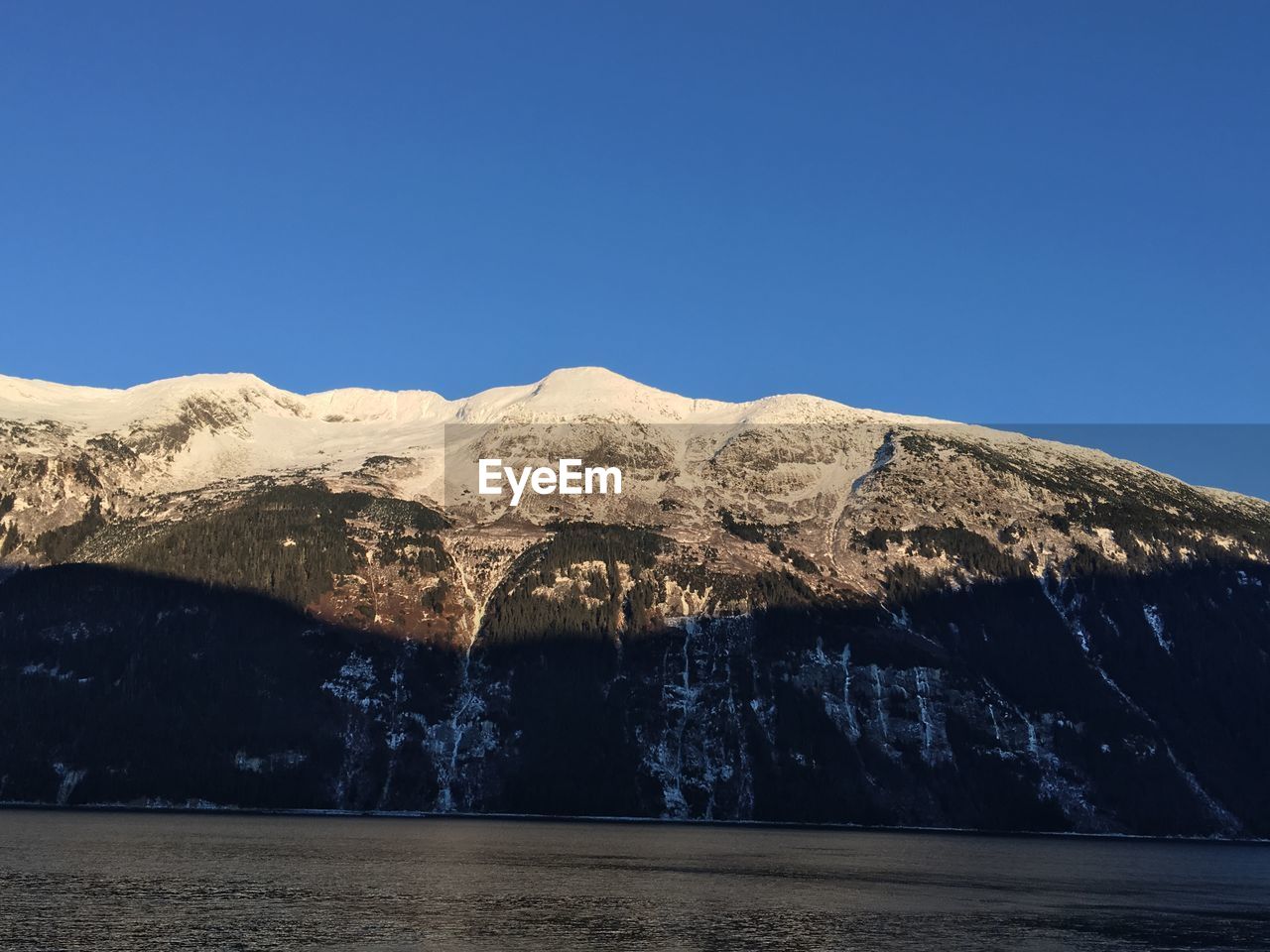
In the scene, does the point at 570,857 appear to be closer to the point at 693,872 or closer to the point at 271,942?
the point at 693,872

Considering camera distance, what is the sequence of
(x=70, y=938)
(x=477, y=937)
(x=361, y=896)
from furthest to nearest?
(x=361, y=896), (x=477, y=937), (x=70, y=938)

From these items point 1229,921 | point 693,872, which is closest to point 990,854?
point 693,872

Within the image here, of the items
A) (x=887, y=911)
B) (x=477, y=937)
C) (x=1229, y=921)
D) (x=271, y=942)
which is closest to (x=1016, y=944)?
(x=887, y=911)

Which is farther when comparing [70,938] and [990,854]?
[990,854]

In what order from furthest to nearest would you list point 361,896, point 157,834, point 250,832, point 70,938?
1. point 250,832
2. point 157,834
3. point 361,896
4. point 70,938

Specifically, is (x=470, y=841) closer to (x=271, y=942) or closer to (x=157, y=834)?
(x=157, y=834)

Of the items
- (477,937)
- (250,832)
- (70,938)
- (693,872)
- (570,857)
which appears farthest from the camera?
(250,832)
